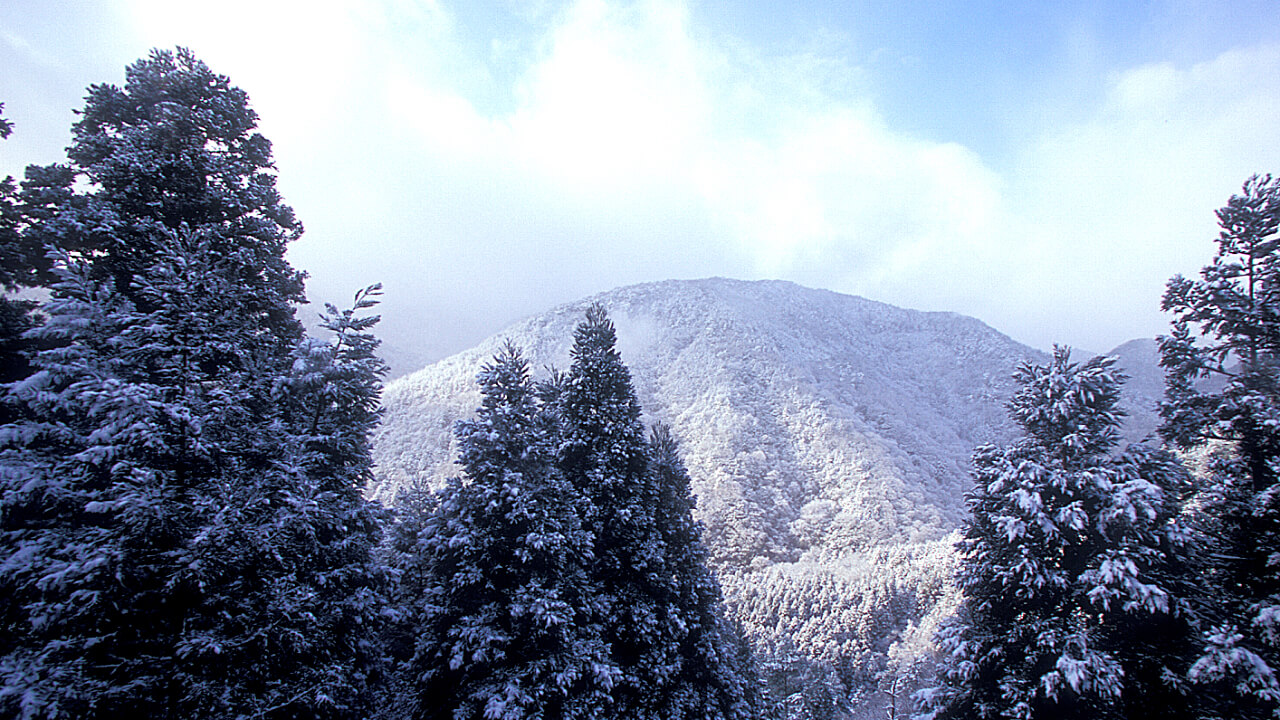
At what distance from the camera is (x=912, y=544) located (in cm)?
7200

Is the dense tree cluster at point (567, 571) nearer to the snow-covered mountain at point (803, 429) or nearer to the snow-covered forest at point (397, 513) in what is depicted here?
the snow-covered forest at point (397, 513)

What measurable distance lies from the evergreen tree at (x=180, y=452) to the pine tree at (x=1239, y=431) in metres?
14.2

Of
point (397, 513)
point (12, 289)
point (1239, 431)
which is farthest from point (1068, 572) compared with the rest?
point (12, 289)

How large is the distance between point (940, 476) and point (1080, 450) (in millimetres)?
117560

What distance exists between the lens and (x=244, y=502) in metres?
7.57

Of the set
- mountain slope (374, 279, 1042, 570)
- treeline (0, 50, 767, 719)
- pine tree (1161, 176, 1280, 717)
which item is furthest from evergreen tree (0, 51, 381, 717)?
mountain slope (374, 279, 1042, 570)

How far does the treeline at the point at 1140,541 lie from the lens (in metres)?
7.51

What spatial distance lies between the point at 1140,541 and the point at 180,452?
16092mm

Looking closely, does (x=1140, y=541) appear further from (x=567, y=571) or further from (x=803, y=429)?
(x=803, y=429)

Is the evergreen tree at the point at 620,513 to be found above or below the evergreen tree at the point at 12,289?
below

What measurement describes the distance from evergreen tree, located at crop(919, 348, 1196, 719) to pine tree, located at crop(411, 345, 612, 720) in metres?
7.53

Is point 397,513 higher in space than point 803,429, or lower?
lower

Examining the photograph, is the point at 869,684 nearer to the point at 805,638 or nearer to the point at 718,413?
the point at 805,638

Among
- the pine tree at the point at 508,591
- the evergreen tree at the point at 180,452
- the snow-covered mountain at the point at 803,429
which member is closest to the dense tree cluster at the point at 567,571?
the pine tree at the point at 508,591
